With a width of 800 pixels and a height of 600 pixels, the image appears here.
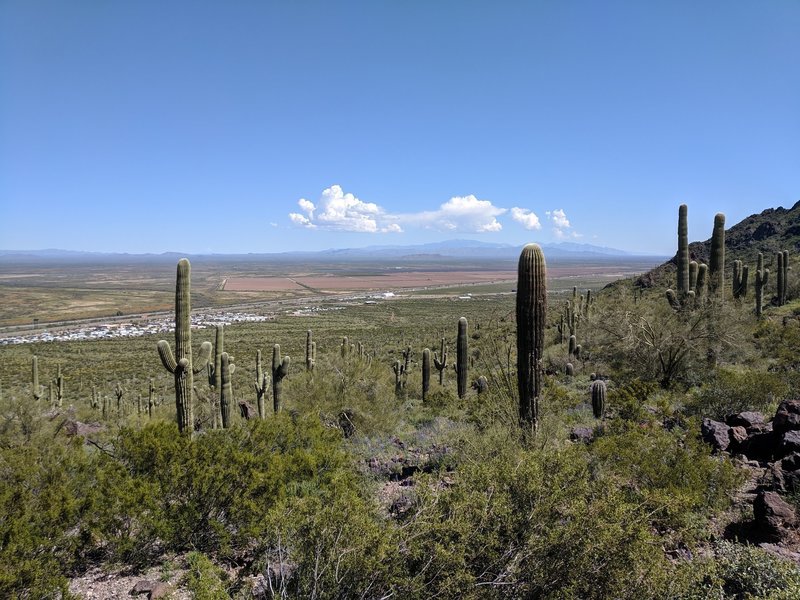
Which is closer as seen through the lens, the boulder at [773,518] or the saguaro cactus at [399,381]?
the boulder at [773,518]

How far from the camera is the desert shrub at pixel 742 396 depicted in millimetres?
10828

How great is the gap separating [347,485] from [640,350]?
39.9 feet

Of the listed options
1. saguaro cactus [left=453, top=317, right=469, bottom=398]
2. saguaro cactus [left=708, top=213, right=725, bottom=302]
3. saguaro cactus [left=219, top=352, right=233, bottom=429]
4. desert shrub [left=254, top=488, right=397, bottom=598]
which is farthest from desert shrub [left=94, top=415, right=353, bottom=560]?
saguaro cactus [left=708, top=213, right=725, bottom=302]

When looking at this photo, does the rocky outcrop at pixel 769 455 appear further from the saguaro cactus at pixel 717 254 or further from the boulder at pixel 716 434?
the saguaro cactus at pixel 717 254

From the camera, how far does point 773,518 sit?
559 cm

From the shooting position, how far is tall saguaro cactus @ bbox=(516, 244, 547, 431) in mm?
9188

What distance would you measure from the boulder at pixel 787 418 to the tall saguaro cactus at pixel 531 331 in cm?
389

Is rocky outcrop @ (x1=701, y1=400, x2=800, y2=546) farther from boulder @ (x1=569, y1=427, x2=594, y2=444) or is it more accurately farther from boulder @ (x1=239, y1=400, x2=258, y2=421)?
boulder @ (x1=239, y1=400, x2=258, y2=421)

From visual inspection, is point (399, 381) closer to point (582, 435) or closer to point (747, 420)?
point (582, 435)

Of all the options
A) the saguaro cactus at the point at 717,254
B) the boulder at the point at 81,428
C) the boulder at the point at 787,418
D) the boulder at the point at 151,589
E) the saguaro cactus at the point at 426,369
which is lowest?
the boulder at the point at 81,428

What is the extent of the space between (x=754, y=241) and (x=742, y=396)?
4958 cm

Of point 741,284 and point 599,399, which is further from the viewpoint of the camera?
point 741,284

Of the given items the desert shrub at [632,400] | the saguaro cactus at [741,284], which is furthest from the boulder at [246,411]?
the saguaro cactus at [741,284]

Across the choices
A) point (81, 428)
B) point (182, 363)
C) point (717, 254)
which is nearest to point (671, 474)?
point (182, 363)
